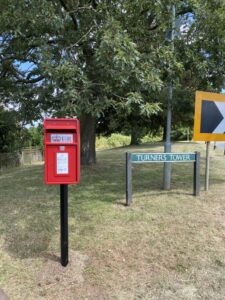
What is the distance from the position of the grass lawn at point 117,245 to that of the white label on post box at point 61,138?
1.45 meters

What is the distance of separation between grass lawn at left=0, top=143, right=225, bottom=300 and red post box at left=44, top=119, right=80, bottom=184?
1049mm

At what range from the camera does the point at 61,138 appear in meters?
3.95

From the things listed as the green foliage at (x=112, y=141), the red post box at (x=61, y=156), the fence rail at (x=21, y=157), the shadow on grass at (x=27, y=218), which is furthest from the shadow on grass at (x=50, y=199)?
the green foliage at (x=112, y=141)

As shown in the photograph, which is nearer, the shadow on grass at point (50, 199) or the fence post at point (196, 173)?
the shadow on grass at point (50, 199)

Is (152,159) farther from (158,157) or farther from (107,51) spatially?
(107,51)

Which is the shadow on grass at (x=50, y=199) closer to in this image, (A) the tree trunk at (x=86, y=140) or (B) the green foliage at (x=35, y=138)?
(A) the tree trunk at (x=86, y=140)

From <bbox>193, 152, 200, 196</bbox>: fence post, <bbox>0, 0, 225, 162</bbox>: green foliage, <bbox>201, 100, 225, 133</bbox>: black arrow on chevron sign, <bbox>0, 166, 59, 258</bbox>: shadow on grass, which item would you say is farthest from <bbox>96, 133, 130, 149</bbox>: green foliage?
<bbox>193, 152, 200, 196</bbox>: fence post

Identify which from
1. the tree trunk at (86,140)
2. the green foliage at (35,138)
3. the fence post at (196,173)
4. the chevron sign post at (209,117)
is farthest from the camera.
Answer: the green foliage at (35,138)

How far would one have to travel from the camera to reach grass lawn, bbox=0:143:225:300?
145 inches

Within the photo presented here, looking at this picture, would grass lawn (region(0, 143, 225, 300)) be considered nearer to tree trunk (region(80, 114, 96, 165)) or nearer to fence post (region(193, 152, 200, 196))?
fence post (region(193, 152, 200, 196))

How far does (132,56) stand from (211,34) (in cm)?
253

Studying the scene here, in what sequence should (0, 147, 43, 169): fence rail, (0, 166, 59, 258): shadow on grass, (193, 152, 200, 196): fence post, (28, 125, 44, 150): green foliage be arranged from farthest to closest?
1. (28, 125, 44, 150): green foliage
2. (0, 147, 43, 169): fence rail
3. (193, 152, 200, 196): fence post
4. (0, 166, 59, 258): shadow on grass

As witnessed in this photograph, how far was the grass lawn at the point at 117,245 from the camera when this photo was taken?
3691 millimetres

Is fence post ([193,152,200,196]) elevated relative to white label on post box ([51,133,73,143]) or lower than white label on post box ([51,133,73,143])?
lower
